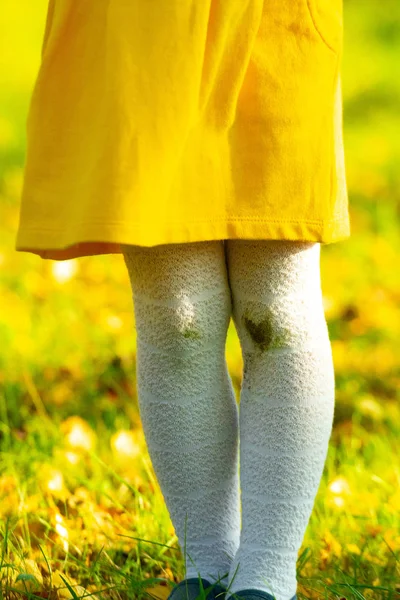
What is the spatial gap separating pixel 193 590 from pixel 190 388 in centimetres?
31

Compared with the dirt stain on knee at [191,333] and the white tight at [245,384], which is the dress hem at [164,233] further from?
the dirt stain on knee at [191,333]

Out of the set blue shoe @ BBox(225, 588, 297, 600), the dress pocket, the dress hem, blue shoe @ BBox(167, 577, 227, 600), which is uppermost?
the dress pocket

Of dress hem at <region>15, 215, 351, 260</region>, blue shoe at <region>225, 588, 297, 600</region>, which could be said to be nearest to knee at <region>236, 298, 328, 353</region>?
dress hem at <region>15, 215, 351, 260</region>

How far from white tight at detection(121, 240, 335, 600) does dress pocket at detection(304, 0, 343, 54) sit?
29 centimetres

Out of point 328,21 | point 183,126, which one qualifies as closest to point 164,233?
point 183,126

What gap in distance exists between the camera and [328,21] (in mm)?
1355

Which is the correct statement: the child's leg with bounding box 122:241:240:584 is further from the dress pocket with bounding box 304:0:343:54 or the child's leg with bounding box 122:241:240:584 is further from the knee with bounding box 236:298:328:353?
the dress pocket with bounding box 304:0:343:54

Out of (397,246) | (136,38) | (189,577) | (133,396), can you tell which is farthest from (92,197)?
(397,246)

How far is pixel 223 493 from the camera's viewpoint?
149 cm

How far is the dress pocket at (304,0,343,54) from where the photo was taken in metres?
1.33

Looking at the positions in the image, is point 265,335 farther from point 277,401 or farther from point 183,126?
point 183,126

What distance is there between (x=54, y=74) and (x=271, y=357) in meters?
0.51

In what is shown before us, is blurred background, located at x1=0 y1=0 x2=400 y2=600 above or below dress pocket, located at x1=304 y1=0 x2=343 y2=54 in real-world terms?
below

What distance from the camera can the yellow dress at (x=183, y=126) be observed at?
1265mm
